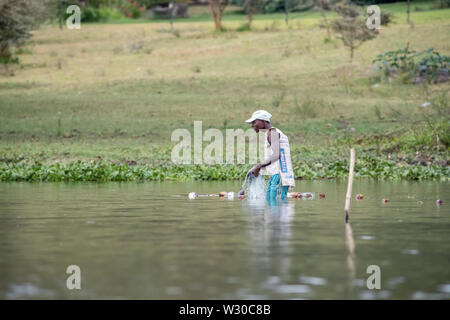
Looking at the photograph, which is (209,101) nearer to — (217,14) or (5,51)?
(5,51)

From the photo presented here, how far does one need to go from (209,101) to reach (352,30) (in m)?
10.3

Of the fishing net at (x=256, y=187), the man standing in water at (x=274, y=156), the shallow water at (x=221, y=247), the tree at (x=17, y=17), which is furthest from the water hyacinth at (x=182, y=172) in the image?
the tree at (x=17, y=17)

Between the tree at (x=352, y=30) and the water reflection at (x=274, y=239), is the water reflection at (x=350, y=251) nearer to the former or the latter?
the water reflection at (x=274, y=239)

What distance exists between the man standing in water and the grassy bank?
18.7 feet

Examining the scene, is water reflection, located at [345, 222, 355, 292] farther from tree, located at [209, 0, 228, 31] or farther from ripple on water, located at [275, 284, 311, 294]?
tree, located at [209, 0, 228, 31]

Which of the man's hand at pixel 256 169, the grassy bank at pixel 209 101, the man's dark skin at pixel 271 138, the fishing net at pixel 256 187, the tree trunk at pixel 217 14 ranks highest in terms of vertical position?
the tree trunk at pixel 217 14

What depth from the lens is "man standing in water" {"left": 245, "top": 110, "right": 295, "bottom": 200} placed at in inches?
553

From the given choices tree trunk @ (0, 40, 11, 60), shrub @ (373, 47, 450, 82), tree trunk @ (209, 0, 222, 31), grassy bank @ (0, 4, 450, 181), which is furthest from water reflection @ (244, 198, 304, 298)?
tree trunk @ (209, 0, 222, 31)

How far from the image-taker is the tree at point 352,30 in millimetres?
40938

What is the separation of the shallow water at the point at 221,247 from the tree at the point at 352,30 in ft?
86.0

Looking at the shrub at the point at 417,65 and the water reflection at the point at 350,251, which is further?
the shrub at the point at 417,65
